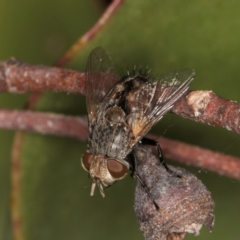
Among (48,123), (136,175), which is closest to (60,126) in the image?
(48,123)

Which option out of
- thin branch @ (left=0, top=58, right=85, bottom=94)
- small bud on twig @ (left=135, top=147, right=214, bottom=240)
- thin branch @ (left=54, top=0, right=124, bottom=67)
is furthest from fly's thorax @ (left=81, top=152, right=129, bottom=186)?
thin branch @ (left=54, top=0, right=124, bottom=67)

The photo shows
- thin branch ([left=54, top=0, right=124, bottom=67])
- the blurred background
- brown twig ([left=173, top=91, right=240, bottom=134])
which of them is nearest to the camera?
brown twig ([left=173, top=91, right=240, bottom=134])

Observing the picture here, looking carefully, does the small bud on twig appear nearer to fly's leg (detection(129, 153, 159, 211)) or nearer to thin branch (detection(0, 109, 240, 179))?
fly's leg (detection(129, 153, 159, 211))

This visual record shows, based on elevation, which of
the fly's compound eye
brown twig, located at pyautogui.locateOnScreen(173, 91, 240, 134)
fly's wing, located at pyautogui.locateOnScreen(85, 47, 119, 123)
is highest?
brown twig, located at pyautogui.locateOnScreen(173, 91, 240, 134)

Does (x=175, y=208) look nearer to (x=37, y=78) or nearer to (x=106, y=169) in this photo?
(x=106, y=169)

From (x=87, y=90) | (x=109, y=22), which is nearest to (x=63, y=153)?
(x=87, y=90)

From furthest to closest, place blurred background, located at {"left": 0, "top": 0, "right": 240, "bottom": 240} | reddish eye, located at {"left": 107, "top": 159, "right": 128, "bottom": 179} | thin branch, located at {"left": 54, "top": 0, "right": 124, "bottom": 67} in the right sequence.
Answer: thin branch, located at {"left": 54, "top": 0, "right": 124, "bottom": 67} → blurred background, located at {"left": 0, "top": 0, "right": 240, "bottom": 240} → reddish eye, located at {"left": 107, "top": 159, "right": 128, "bottom": 179}
